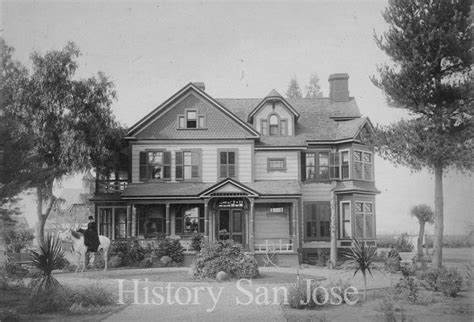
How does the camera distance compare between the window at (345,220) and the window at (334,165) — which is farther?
the window at (334,165)

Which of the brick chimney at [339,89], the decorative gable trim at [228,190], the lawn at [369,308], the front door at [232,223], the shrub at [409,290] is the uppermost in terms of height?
the brick chimney at [339,89]

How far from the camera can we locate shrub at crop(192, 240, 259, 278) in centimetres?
1689

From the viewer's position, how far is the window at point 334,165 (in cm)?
2495

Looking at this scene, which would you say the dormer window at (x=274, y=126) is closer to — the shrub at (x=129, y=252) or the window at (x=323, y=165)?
the window at (x=323, y=165)

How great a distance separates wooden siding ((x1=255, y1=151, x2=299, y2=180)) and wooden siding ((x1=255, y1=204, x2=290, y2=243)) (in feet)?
4.92

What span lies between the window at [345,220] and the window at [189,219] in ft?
22.0

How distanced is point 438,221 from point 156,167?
14680 mm

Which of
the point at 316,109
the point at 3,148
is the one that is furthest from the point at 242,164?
the point at 3,148

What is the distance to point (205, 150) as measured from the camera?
25281 mm

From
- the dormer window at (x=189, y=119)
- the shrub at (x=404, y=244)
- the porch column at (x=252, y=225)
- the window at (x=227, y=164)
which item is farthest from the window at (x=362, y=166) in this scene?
the dormer window at (x=189, y=119)

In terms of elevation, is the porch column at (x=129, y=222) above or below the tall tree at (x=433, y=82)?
below

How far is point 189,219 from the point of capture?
25422mm

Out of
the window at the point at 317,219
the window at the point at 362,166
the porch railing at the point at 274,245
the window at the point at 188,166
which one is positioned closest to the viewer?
the porch railing at the point at 274,245

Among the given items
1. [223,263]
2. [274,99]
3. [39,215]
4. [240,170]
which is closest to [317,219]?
[240,170]
